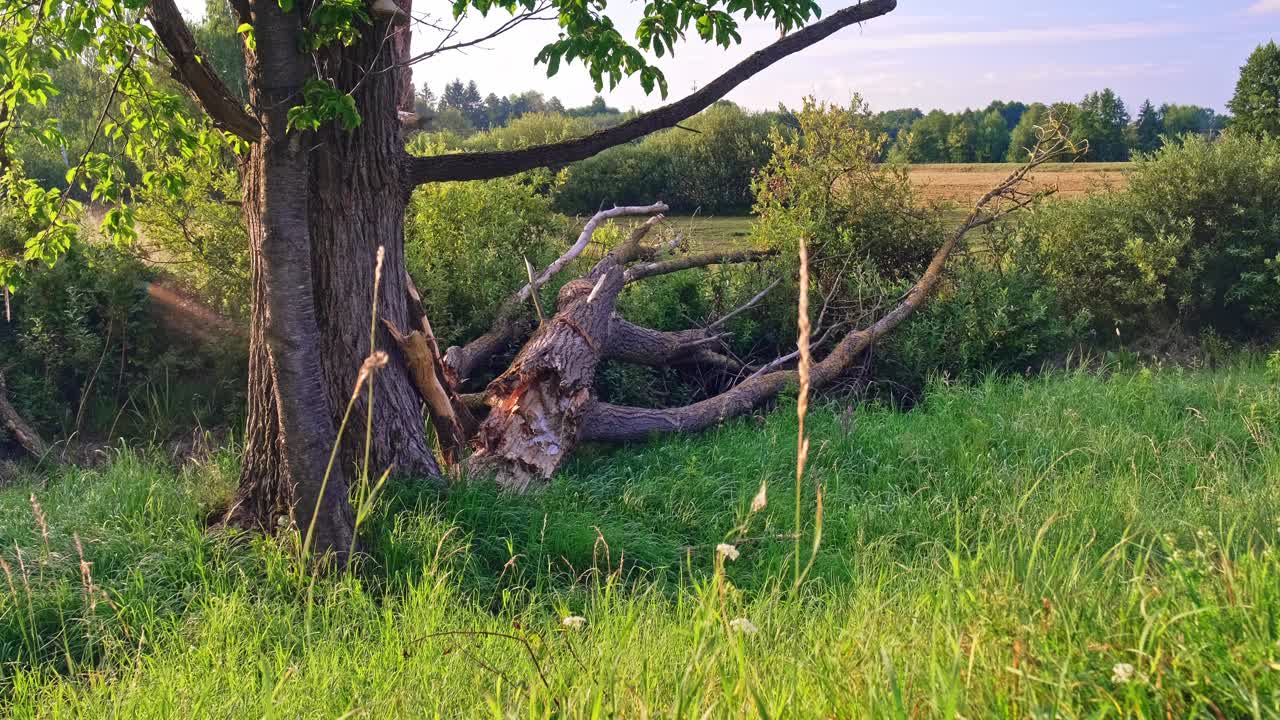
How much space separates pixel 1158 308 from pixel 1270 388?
346cm

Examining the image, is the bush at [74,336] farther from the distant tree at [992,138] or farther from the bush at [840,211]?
the distant tree at [992,138]

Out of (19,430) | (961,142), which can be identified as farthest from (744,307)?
(961,142)

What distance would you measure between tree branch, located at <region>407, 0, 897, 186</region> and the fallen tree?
3.74 feet

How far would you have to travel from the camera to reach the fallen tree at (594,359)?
639 cm

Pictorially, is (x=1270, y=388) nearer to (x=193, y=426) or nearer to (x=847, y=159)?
(x=847, y=159)

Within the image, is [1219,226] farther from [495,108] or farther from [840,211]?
[495,108]

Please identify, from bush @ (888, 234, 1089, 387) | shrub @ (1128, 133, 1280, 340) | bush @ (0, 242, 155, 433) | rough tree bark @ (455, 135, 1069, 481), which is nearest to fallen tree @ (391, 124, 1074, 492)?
rough tree bark @ (455, 135, 1069, 481)

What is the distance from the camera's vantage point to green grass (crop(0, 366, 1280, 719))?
2244 millimetres

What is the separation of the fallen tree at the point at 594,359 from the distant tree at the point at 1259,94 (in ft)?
19.7

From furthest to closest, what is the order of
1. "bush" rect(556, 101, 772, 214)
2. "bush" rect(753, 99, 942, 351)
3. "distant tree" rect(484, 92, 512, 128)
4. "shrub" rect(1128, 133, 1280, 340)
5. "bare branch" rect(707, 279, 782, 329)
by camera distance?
"distant tree" rect(484, 92, 512, 128) → "bush" rect(556, 101, 772, 214) → "shrub" rect(1128, 133, 1280, 340) → "bush" rect(753, 99, 942, 351) → "bare branch" rect(707, 279, 782, 329)

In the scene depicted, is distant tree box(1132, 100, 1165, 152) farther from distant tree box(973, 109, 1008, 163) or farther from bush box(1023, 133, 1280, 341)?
bush box(1023, 133, 1280, 341)

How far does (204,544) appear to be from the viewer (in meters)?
4.74

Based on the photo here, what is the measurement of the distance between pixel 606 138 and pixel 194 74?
237 centimetres

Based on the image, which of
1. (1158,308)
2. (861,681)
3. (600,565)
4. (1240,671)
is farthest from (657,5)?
(1158,308)
